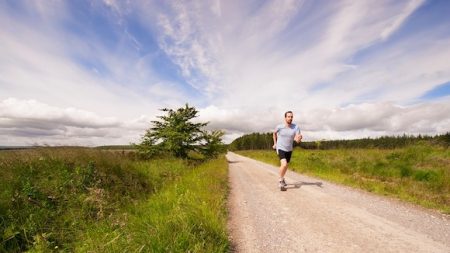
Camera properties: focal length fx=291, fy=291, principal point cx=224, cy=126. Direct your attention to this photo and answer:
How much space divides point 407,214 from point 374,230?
1870 millimetres

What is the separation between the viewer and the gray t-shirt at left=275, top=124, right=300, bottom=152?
9297mm

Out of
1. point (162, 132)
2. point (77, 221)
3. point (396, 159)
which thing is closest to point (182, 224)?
point (77, 221)

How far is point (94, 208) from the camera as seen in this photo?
6.84m

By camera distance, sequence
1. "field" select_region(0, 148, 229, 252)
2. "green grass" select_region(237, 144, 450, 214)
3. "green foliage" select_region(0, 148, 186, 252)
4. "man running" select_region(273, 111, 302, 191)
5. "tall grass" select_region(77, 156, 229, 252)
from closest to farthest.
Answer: "tall grass" select_region(77, 156, 229, 252), "field" select_region(0, 148, 229, 252), "green foliage" select_region(0, 148, 186, 252), "green grass" select_region(237, 144, 450, 214), "man running" select_region(273, 111, 302, 191)

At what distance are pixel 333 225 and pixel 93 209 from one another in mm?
5294

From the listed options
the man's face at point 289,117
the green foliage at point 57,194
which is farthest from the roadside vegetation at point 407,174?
the green foliage at point 57,194

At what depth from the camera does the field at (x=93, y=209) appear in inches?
160

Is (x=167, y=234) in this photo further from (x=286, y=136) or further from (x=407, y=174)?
(x=407, y=174)

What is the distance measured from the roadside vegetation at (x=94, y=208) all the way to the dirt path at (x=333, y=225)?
59cm

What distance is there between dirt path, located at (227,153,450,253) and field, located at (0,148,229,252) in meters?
0.62

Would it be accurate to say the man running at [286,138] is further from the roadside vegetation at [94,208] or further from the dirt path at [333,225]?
the roadside vegetation at [94,208]

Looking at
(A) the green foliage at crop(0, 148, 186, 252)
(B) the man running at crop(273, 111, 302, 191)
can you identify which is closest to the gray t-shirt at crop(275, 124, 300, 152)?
(B) the man running at crop(273, 111, 302, 191)

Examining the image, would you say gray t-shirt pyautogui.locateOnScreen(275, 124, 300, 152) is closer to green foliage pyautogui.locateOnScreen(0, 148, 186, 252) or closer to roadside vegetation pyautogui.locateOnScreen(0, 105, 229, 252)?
roadside vegetation pyautogui.locateOnScreen(0, 105, 229, 252)

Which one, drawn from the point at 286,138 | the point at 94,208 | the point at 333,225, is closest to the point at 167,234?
the point at 333,225
